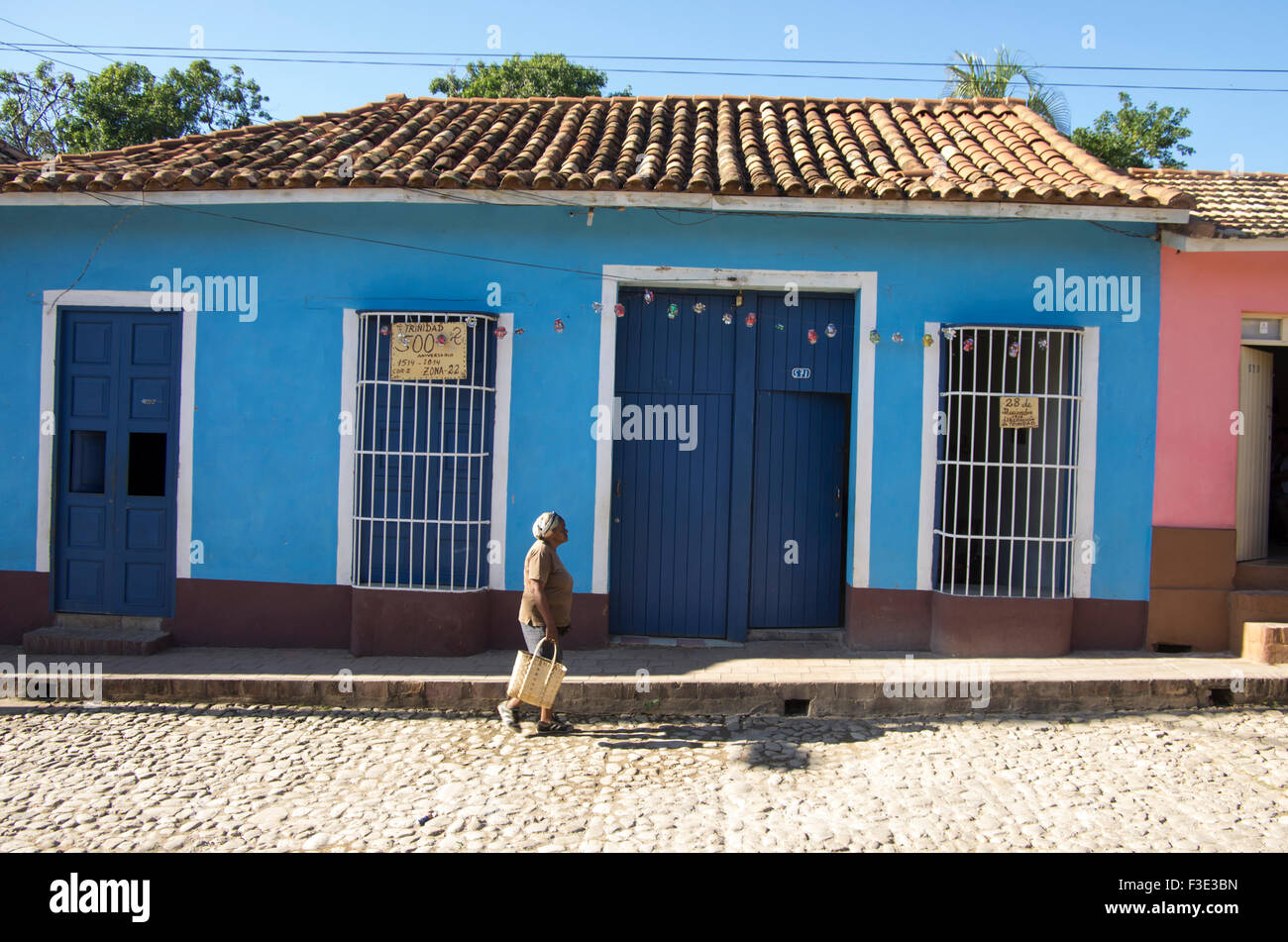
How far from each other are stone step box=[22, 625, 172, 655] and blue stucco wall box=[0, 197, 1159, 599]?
582mm

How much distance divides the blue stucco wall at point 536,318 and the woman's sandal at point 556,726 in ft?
4.81

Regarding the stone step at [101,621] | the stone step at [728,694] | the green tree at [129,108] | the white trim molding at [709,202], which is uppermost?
the green tree at [129,108]

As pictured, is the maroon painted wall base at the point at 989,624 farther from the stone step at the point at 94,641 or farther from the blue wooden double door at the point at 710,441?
the stone step at the point at 94,641

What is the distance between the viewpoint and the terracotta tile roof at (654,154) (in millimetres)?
6586

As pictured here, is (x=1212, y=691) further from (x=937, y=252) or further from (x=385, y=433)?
(x=385, y=433)

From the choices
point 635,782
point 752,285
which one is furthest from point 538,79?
point 635,782

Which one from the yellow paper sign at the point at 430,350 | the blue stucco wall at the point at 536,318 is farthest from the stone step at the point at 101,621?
the yellow paper sign at the point at 430,350

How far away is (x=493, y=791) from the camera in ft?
15.2

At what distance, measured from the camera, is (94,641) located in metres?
6.86

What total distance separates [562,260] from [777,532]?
8.78ft

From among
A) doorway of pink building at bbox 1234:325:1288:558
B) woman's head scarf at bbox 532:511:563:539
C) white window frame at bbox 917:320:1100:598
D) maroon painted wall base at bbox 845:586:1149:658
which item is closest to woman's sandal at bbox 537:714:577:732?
woman's head scarf at bbox 532:511:563:539

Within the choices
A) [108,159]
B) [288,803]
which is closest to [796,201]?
[288,803]

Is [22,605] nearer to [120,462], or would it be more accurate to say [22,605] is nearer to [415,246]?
[120,462]

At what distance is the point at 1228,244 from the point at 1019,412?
1871 mm
